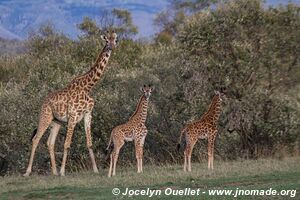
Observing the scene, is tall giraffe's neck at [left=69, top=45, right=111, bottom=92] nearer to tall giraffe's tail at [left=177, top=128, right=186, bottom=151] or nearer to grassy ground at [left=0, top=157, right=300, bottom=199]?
grassy ground at [left=0, top=157, right=300, bottom=199]

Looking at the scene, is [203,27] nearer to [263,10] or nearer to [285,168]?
[263,10]

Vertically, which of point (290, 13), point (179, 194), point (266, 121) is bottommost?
point (179, 194)

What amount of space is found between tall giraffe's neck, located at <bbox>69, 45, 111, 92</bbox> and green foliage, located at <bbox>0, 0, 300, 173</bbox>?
3.42 m

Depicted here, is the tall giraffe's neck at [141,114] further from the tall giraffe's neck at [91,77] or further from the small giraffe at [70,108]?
the tall giraffe's neck at [91,77]

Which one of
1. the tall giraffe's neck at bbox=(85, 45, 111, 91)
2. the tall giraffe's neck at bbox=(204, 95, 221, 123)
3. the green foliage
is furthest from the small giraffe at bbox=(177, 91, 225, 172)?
the green foliage

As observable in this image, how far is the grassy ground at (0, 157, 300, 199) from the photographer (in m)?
12.3

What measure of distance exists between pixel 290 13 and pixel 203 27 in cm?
272

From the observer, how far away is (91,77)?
1775cm

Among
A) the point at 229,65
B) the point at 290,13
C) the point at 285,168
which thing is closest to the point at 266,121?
the point at 229,65

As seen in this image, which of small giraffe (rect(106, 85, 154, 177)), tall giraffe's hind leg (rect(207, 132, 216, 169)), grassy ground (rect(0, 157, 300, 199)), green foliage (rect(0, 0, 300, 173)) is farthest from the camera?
green foliage (rect(0, 0, 300, 173))

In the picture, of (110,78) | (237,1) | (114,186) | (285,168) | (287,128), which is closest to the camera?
(114,186)

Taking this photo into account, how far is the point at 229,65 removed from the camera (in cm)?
2027

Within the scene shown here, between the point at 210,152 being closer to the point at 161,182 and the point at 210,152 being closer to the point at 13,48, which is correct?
the point at 161,182

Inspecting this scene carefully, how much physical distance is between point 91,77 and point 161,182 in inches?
204
